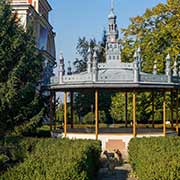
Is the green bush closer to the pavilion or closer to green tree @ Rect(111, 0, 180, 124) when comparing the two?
the pavilion

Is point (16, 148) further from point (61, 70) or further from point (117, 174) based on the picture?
point (61, 70)

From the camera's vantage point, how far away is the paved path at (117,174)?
14.6 metres

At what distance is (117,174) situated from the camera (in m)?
Result: 15.4

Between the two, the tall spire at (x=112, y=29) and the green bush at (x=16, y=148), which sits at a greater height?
the tall spire at (x=112, y=29)

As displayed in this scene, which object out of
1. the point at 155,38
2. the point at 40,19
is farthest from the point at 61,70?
the point at 40,19

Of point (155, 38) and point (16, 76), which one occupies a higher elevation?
point (155, 38)

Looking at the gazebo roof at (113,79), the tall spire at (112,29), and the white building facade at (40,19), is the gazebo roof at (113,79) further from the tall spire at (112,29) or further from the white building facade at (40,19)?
the white building facade at (40,19)

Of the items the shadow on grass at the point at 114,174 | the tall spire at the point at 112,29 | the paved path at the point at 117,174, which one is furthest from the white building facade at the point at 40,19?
the shadow on grass at the point at 114,174

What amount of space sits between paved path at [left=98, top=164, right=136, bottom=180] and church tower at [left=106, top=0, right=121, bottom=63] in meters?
6.91

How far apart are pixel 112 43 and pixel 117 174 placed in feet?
29.5

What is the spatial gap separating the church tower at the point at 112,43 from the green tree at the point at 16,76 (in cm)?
388

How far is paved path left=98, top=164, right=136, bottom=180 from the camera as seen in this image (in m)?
14.6

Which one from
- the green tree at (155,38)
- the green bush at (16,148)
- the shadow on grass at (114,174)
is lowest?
the shadow on grass at (114,174)

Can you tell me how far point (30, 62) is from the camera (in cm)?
1948
